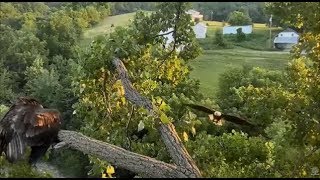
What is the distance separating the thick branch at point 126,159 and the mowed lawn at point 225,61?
3208 cm

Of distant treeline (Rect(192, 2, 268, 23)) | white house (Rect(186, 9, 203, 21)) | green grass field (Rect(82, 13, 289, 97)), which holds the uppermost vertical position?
white house (Rect(186, 9, 203, 21))

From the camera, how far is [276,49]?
50844 millimetres

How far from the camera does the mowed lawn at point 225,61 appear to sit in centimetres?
3978

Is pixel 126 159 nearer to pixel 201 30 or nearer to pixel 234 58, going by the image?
pixel 234 58

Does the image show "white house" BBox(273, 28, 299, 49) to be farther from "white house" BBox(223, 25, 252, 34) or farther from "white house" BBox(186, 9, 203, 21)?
"white house" BBox(186, 9, 203, 21)

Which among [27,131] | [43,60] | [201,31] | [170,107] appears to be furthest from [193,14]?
[201,31]

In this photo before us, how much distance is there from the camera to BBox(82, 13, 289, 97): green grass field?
39781 millimetres

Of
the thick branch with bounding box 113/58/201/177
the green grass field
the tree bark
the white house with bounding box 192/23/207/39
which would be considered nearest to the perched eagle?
the tree bark

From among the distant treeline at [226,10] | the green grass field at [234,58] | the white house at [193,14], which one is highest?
the white house at [193,14]

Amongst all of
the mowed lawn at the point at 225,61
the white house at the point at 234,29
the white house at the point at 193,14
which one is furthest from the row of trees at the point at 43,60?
the white house at the point at 234,29

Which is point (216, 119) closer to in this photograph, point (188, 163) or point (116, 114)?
point (188, 163)

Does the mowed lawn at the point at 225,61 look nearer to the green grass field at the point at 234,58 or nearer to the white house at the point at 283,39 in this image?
the green grass field at the point at 234,58

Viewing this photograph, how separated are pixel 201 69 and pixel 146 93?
36.4m

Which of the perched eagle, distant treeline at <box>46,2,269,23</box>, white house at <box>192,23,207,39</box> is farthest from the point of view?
distant treeline at <box>46,2,269,23</box>
